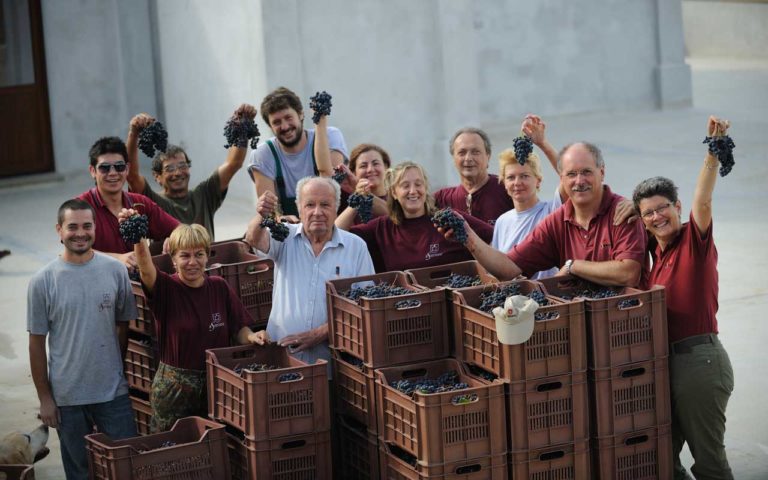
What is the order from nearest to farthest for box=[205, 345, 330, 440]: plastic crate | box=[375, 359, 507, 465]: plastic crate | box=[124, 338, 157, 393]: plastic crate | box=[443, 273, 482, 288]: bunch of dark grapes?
box=[375, 359, 507, 465]: plastic crate < box=[205, 345, 330, 440]: plastic crate < box=[443, 273, 482, 288]: bunch of dark grapes < box=[124, 338, 157, 393]: plastic crate

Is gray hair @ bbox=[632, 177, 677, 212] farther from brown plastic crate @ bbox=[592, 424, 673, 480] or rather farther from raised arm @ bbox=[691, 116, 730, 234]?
brown plastic crate @ bbox=[592, 424, 673, 480]

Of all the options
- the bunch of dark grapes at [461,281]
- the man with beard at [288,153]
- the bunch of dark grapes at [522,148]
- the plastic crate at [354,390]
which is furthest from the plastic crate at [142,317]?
the bunch of dark grapes at [522,148]

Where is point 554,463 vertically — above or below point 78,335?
below

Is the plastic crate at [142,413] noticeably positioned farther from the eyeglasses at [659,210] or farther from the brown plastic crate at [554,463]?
the eyeglasses at [659,210]

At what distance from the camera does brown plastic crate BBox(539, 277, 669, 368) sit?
6254 mm

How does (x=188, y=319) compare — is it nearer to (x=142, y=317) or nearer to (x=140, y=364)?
(x=142, y=317)

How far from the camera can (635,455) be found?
645 cm

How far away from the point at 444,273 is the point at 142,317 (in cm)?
185

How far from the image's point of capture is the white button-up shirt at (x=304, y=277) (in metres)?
7.07

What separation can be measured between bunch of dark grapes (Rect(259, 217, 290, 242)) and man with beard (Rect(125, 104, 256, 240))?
151 cm

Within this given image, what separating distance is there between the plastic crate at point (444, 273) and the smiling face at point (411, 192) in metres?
0.49

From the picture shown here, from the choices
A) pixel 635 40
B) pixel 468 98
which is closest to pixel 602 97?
pixel 635 40

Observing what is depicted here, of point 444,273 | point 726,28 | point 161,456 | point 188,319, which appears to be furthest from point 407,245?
point 726,28

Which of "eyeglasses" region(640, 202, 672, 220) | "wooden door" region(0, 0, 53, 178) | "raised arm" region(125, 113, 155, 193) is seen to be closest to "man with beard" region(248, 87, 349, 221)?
"raised arm" region(125, 113, 155, 193)
